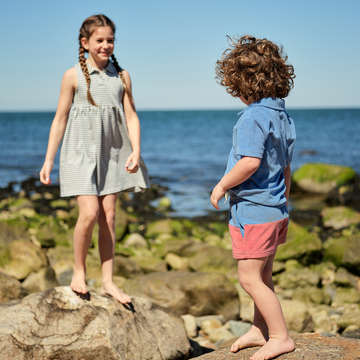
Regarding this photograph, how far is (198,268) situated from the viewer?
22.6 feet

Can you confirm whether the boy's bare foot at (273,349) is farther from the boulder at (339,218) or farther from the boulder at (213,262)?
the boulder at (339,218)

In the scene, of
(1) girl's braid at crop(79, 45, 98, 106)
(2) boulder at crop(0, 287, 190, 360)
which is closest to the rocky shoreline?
(2) boulder at crop(0, 287, 190, 360)

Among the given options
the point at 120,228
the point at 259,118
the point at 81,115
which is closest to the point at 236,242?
the point at 259,118

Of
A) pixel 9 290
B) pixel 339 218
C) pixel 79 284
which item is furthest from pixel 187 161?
pixel 79 284

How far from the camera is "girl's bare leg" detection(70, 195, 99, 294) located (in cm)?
352

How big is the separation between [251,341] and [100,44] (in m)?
2.54

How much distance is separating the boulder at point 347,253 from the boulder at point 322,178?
7169 mm

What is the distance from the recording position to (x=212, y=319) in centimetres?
530

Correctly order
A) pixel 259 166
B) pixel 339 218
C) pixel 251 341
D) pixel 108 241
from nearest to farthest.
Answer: pixel 259 166 < pixel 251 341 < pixel 108 241 < pixel 339 218

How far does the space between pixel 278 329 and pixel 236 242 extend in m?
0.61

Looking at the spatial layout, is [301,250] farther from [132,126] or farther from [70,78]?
[70,78]

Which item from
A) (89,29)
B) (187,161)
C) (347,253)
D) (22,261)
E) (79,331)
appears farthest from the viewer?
(187,161)

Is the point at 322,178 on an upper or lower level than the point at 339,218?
upper

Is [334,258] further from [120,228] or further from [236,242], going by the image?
[236,242]
